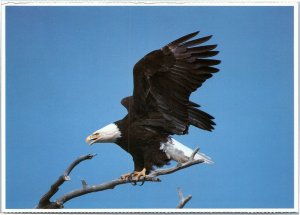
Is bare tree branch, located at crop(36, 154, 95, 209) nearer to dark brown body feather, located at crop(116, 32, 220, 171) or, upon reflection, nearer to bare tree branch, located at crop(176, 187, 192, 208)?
dark brown body feather, located at crop(116, 32, 220, 171)

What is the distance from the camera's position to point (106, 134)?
4820 millimetres

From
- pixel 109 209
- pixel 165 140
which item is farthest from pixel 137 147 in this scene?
pixel 109 209

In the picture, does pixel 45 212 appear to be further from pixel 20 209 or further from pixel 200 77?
pixel 200 77

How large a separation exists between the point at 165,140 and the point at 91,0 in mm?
1298

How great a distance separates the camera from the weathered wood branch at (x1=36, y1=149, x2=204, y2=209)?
14.5 ft

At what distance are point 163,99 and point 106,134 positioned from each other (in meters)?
0.54

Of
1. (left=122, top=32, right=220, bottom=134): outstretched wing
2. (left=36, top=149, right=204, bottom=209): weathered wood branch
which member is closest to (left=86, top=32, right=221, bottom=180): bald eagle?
(left=122, top=32, right=220, bottom=134): outstretched wing

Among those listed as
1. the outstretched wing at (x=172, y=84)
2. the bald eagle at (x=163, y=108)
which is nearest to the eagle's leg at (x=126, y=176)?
the bald eagle at (x=163, y=108)

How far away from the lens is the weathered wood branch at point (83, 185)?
4430 mm

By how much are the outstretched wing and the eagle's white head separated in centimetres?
20

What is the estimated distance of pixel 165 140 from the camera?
484 cm

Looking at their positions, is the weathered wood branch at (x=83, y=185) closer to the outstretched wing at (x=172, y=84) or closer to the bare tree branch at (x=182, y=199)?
the bare tree branch at (x=182, y=199)

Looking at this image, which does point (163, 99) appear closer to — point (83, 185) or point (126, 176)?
point (126, 176)

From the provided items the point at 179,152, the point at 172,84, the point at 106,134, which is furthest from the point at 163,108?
the point at 106,134
